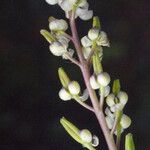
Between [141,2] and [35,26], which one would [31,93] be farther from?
[141,2]

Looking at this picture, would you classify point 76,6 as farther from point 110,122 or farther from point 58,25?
point 110,122

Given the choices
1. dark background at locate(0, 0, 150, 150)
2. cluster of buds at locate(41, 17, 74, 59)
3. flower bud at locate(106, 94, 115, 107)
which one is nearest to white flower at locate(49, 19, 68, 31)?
cluster of buds at locate(41, 17, 74, 59)

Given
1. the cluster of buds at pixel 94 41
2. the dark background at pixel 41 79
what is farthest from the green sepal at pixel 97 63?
the dark background at pixel 41 79

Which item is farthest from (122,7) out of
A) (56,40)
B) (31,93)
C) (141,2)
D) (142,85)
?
(56,40)

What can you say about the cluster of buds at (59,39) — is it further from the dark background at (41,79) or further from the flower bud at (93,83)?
the dark background at (41,79)

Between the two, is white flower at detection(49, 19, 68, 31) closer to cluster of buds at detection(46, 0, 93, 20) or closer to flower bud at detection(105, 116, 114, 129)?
cluster of buds at detection(46, 0, 93, 20)

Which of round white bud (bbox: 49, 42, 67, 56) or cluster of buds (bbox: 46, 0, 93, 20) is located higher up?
cluster of buds (bbox: 46, 0, 93, 20)

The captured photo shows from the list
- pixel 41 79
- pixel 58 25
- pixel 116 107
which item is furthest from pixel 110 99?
pixel 41 79

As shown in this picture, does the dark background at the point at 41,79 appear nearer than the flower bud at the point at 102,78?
No
